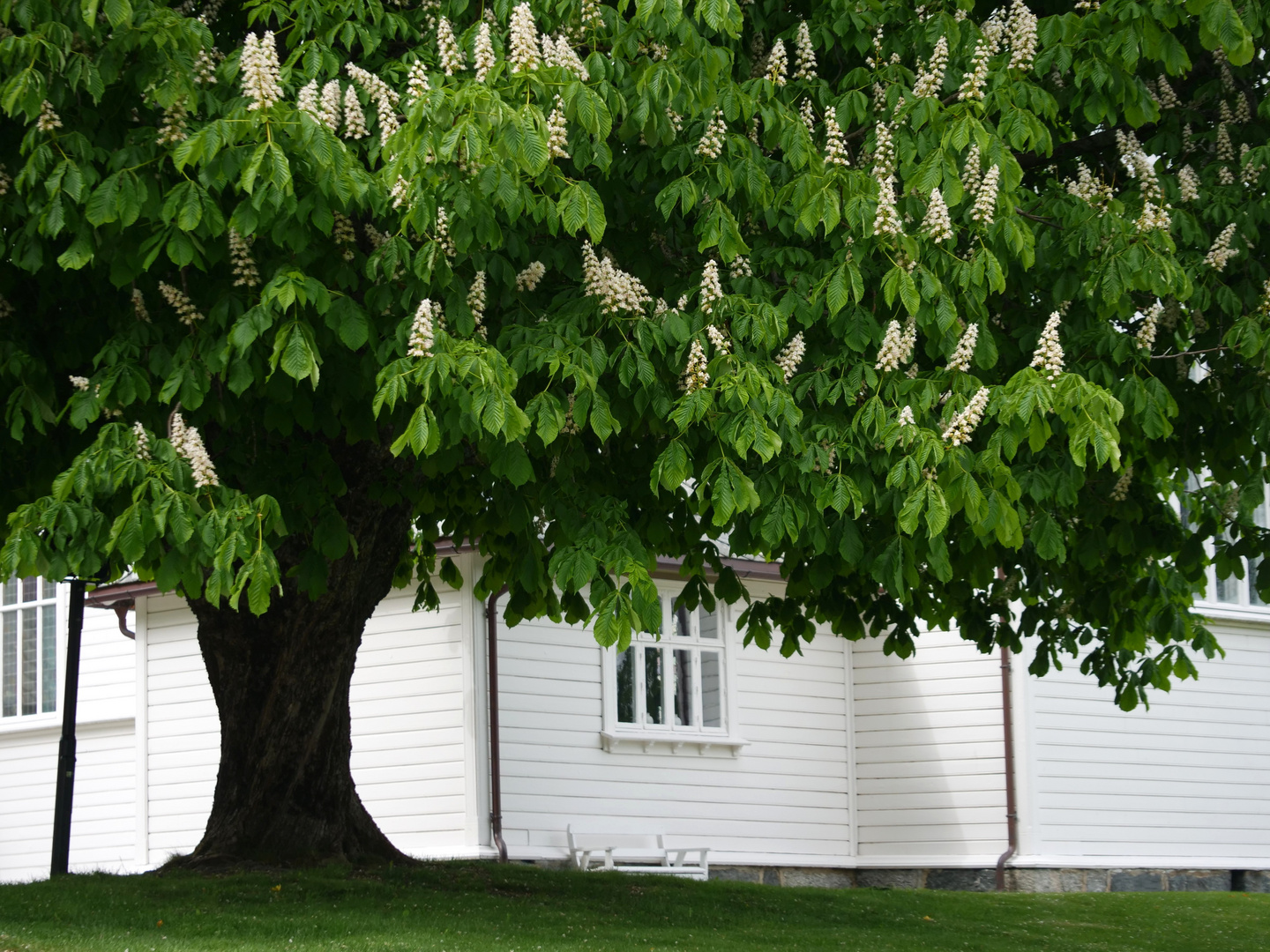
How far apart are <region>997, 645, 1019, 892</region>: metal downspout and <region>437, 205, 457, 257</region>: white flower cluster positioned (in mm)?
12813

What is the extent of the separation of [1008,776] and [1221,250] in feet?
37.5

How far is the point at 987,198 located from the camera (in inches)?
333

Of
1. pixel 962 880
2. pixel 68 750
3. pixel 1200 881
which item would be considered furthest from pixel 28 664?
pixel 1200 881

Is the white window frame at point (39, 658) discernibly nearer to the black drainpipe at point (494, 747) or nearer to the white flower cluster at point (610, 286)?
the black drainpipe at point (494, 747)

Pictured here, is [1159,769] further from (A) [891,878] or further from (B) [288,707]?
(B) [288,707]

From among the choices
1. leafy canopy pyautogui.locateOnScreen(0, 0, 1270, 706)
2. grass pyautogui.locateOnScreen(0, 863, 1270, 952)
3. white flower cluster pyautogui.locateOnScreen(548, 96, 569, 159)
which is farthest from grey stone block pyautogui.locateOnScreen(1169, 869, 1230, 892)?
white flower cluster pyautogui.locateOnScreen(548, 96, 569, 159)

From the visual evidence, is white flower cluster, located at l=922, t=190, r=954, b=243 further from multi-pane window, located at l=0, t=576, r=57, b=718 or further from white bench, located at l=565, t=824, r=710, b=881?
multi-pane window, located at l=0, t=576, r=57, b=718

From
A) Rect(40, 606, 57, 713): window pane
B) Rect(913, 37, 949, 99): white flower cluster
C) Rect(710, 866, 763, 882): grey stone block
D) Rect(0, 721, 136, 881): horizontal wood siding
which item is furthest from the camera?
Rect(40, 606, 57, 713): window pane

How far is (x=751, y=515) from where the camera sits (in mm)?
8406

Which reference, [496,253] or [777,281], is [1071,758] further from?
[496,253]

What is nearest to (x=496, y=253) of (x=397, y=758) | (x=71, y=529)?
(x=71, y=529)

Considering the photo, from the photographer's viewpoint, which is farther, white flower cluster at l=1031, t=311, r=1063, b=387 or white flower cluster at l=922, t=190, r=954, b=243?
white flower cluster at l=922, t=190, r=954, b=243

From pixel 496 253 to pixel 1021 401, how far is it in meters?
2.72

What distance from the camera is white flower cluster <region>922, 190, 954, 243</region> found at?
844 cm
